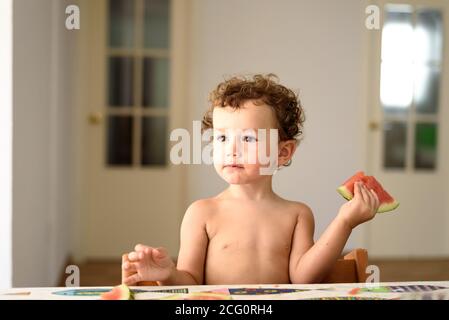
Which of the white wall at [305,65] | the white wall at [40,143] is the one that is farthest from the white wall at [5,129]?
the white wall at [305,65]

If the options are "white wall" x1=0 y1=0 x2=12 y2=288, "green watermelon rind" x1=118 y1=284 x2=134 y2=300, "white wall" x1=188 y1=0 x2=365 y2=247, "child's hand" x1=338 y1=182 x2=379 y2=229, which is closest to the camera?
"green watermelon rind" x1=118 y1=284 x2=134 y2=300

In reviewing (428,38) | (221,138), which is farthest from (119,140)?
(428,38)

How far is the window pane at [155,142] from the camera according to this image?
1.15m

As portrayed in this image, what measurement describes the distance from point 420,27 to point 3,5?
2.86 ft

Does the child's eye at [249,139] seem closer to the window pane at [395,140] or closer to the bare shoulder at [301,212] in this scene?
the bare shoulder at [301,212]

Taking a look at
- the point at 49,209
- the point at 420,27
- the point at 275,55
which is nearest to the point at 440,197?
the point at 420,27

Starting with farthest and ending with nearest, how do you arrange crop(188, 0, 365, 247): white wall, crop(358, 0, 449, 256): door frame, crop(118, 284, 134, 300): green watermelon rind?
1. crop(358, 0, 449, 256): door frame
2. crop(188, 0, 365, 247): white wall
3. crop(118, 284, 134, 300): green watermelon rind

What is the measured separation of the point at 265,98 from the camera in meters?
0.95

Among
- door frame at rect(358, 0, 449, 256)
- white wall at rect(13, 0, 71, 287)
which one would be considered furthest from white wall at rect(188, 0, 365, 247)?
white wall at rect(13, 0, 71, 287)

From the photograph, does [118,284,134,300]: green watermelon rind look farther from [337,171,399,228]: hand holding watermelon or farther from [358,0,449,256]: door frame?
[358,0,449,256]: door frame

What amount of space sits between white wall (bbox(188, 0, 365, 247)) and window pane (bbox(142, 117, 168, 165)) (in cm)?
11

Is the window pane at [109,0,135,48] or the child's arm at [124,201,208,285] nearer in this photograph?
the child's arm at [124,201,208,285]

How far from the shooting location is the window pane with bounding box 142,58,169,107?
1.20 m

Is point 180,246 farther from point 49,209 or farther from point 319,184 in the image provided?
point 49,209
